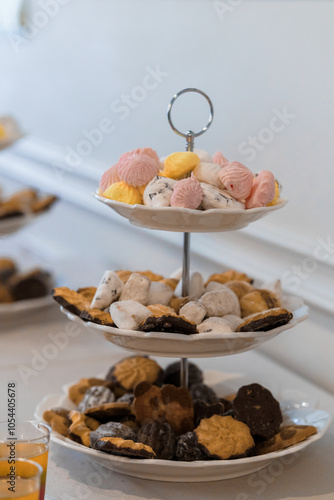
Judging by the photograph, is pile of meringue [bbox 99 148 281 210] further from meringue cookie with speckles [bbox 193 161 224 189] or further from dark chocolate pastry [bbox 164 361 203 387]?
dark chocolate pastry [bbox 164 361 203 387]

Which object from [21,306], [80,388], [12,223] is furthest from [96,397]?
[12,223]

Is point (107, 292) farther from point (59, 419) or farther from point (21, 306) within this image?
point (21, 306)

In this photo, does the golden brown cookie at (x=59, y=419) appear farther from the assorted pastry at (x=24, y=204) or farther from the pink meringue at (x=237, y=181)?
the assorted pastry at (x=24, y=204)

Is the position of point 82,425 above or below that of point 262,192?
below

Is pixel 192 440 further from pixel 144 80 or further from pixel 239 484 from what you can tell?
pixel 144 80

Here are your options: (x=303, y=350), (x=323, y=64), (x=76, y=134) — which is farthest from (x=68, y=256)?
(x=323, y=64)
